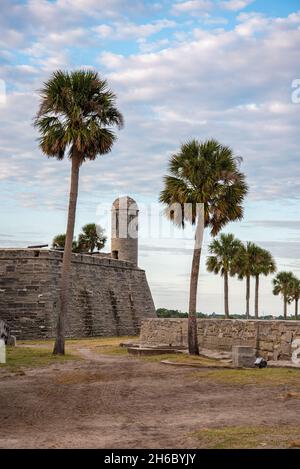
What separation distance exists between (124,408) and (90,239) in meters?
48.6

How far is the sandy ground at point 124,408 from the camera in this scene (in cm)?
895

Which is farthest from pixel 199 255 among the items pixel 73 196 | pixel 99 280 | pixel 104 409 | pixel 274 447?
pixel 99 280

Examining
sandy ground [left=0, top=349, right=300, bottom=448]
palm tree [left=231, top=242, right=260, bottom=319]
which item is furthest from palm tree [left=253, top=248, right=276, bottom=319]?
sandy ground [left=0, top=349, right=300, bottom=448]

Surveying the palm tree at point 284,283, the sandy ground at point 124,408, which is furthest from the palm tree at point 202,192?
the palm tree at point 284,283

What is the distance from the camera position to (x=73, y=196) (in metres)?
24.4

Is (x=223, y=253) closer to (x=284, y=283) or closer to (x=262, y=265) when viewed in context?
(x=262, y=265)

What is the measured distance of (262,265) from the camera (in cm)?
5462

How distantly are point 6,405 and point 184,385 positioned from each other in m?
4.85

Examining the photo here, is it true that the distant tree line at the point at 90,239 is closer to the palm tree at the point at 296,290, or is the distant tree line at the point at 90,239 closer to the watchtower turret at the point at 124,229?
the watchtower turret at the point at 124,229

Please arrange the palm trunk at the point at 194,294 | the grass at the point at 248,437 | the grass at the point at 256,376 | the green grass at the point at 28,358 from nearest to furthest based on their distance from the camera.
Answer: the grass at the point at 248,437, the grass at the point at 256,376, the green grass at the point at 28,358, the palm trunk at the point at 194,294

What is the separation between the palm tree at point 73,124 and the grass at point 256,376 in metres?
8.15

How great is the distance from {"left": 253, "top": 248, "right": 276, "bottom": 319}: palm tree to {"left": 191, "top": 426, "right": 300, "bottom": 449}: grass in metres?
44.6

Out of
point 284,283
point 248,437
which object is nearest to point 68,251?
point 248,437
